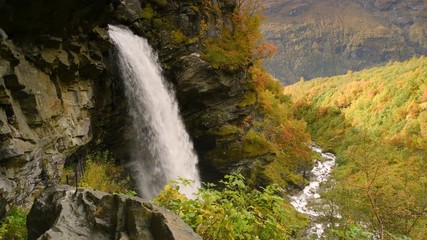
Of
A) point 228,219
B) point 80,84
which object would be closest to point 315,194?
point 80,84

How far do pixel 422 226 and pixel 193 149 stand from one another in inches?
576

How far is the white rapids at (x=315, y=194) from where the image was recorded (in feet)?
95.1

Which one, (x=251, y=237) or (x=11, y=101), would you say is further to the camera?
(x=11, y=101)

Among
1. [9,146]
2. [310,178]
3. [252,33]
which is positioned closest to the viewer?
[9,146]

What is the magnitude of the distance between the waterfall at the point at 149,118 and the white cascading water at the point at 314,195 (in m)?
9.60

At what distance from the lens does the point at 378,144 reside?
3409 cm

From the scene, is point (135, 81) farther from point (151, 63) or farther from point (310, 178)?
point (310, 178)

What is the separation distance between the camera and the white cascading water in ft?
94.2

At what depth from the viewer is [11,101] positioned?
35.8 ft

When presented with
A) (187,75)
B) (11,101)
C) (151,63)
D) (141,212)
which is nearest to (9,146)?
(11,101)

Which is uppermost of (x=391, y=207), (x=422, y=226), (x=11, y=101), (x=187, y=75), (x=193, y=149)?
(x=11, y=101)

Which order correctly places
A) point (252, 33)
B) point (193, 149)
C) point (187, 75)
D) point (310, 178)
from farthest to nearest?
point (310, 178) → point (252, 33) → point (193, 149) → point (187, 75)

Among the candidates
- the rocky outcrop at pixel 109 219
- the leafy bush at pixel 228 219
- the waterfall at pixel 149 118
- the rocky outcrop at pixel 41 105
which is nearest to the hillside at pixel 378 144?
the waterfall at pixel 149 118

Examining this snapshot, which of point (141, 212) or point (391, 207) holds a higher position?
point (141, 212)
